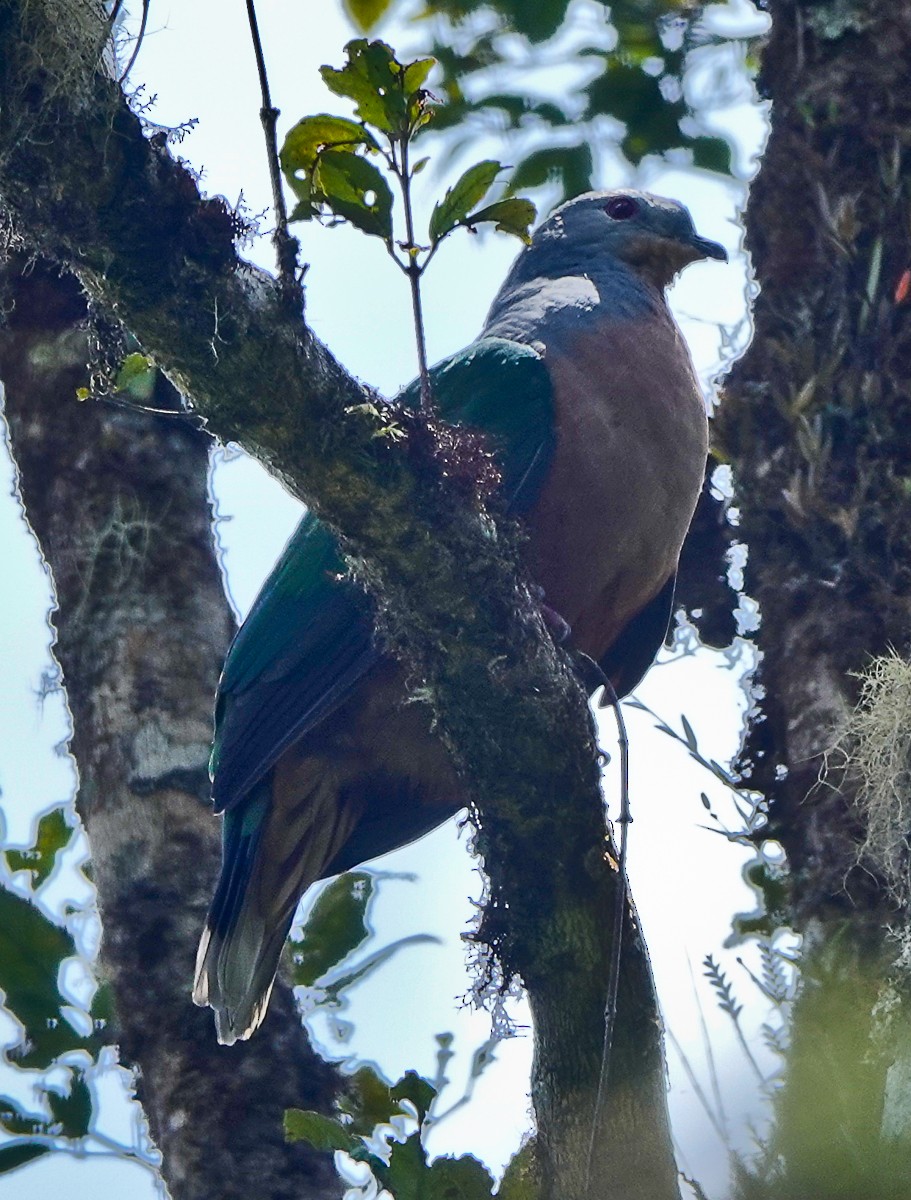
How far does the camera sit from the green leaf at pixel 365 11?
9.80ft

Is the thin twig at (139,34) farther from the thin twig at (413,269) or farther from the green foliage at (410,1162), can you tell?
the green foliage at (410,1162)

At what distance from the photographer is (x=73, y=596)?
3.28 meters

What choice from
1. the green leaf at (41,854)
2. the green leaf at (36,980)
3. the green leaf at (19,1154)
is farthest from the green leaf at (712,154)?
the green leaf at (19,1154)

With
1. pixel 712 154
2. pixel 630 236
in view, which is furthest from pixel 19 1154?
pixel 712 154

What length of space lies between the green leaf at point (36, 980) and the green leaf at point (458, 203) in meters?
1.62

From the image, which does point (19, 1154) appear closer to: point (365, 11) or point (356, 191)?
point (356, 191)

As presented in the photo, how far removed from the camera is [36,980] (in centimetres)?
316

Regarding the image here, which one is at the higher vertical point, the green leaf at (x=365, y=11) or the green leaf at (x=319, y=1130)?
the green leaf at (x=365, y=11)

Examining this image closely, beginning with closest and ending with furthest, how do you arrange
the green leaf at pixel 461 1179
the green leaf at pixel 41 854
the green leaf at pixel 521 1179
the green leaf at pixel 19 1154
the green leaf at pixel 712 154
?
the green leaf at pixel 461 1179
the green leaf at pixel 521 1179
the green leaf at pixel 19 1154
the green leaf at pixel 41 854
the green leaf at pixel 712 154

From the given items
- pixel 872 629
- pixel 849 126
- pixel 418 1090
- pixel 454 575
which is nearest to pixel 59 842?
pixel 418 1090

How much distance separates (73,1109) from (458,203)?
6.11 feet

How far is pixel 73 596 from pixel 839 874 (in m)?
1.55

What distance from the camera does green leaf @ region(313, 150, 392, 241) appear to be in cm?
228

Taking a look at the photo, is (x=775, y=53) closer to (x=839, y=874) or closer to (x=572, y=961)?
(x=839, y=874)
